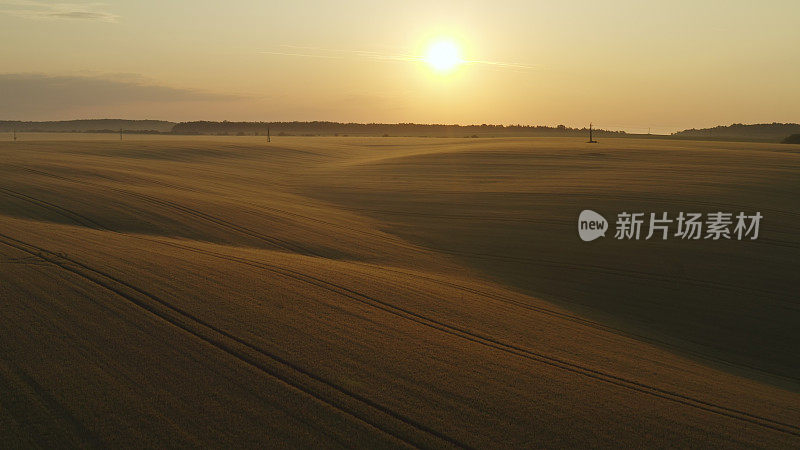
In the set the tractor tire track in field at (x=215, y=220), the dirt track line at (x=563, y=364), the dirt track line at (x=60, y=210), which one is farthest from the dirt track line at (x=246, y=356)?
the tractor tire track in field at (x=215, y=220)

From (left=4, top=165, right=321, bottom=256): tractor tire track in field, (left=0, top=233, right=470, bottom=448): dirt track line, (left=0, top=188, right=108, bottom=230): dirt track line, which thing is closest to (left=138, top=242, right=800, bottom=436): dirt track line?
(left=0, top=233, right=470, bottom=448): dirt track line

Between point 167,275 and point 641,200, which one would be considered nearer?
point 167,275

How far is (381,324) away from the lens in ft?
22.9

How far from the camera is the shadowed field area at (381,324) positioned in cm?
480

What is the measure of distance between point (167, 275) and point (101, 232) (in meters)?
4.07

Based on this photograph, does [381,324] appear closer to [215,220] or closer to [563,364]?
[563,364]

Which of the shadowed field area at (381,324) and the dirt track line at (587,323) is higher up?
the shadowed field area at (381,324)

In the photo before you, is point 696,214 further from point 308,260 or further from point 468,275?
point 308,260

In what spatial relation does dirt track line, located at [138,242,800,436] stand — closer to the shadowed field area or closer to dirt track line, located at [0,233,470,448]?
the shadowed field area

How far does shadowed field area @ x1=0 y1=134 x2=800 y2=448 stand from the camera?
480 cm

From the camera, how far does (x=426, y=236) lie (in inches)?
587

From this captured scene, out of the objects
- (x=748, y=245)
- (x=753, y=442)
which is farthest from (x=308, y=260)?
(x=748, y=245)

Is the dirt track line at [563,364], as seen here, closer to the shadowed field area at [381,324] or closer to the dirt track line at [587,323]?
the shadowed field area at [381,324]

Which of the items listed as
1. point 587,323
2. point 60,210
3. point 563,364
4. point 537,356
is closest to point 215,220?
point 60,210
